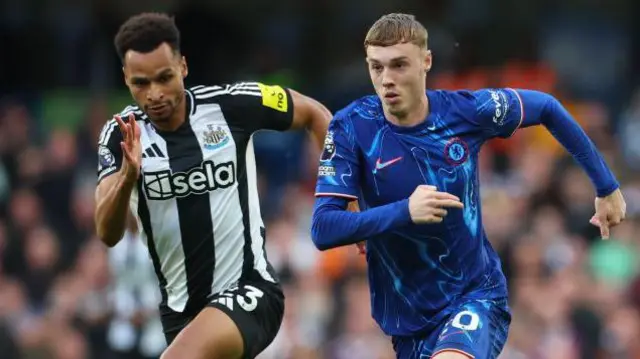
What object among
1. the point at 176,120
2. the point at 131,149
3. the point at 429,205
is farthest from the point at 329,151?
the point at 176,120

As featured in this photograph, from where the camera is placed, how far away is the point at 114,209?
25.4ft

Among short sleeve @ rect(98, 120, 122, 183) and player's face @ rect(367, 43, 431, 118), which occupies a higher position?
player's face @ rect(367, 43, 431, 118)

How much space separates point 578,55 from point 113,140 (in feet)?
39.1

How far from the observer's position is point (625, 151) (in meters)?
16.4

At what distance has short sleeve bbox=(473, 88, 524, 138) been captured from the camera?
7.62m

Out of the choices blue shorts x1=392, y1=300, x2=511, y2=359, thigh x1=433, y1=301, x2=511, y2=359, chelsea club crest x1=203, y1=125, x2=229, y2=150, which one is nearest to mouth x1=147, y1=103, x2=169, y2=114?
chelsea club crest x1=203, y1=125, x2=229, y2=150

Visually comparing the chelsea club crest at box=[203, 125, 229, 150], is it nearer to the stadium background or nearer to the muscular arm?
the muscular arm

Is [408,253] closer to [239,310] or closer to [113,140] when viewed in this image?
[239,310]

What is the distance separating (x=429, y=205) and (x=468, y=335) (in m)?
0.86

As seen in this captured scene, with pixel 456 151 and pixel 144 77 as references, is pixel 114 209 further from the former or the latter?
pixel 456 151

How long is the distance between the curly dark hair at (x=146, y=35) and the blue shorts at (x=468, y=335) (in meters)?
1.97

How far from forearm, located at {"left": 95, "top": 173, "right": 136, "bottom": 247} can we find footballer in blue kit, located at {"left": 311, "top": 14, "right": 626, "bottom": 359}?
1.01 metres

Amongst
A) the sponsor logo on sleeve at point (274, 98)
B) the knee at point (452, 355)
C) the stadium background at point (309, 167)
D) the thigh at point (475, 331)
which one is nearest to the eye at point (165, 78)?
the sponsor logo on sleeve at point (274, 98)

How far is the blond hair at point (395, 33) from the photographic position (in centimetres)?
739
